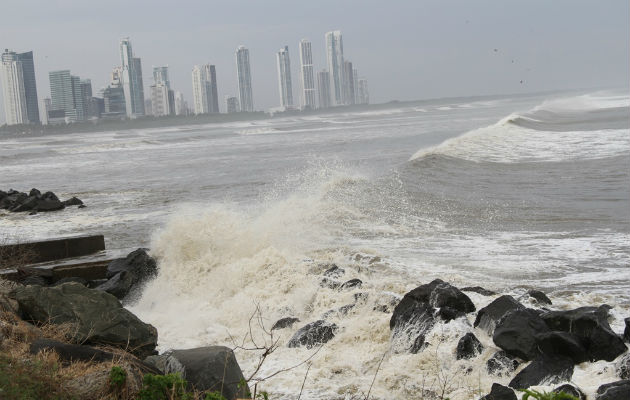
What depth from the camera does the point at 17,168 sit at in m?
48.2

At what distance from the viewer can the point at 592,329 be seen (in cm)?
741

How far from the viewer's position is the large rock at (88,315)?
26.2 ft

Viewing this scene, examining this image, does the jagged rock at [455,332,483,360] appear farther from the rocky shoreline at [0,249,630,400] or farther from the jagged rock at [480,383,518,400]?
the jagged rock at [480,383,518,400]

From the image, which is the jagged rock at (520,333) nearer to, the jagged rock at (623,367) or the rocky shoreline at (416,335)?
the rocky shoreline at (416,335)

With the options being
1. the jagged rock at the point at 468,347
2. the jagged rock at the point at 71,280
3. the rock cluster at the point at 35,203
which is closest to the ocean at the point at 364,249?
the jagged rock at the point at 468,347

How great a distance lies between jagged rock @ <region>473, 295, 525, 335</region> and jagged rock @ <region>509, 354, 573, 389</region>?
1.02 m

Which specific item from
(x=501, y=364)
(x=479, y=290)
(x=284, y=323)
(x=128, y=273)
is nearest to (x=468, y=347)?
(x=501, y=364)

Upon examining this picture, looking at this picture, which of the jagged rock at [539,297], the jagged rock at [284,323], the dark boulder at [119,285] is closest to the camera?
the jagged rock at [539,297]

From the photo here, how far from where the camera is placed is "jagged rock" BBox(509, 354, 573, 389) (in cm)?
688

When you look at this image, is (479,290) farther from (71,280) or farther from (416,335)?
(71,280)

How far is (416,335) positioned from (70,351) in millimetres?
3749

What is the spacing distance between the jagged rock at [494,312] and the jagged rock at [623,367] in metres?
1.31


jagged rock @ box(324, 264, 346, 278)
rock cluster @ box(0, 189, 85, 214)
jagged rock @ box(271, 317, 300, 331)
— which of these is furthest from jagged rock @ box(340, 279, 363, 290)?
rock cluster @ box(0, 189, 85, 214)

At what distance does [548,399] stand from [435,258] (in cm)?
915
